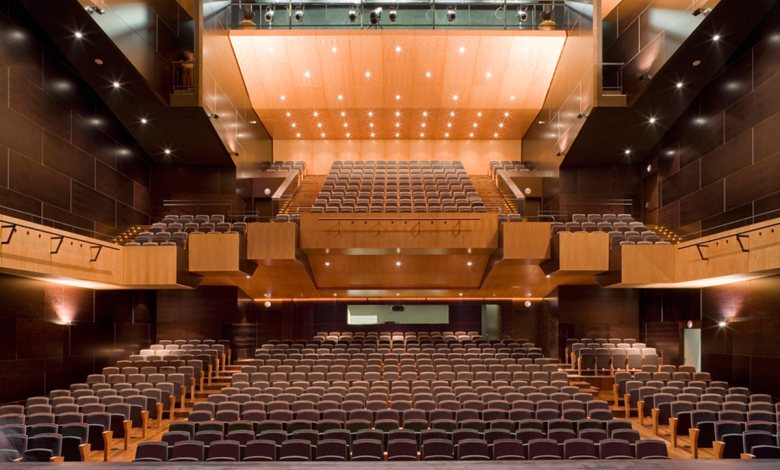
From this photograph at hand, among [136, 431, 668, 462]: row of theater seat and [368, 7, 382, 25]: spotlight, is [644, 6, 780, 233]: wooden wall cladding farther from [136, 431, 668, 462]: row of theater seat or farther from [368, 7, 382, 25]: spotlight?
[368, 7, 382, 25]: spotlight

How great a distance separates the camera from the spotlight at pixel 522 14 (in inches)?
653

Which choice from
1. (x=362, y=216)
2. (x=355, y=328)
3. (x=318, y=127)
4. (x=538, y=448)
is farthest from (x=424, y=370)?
(x=318, y=127)

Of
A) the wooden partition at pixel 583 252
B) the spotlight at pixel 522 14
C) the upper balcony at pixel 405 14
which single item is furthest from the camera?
the spotlight at pixel 522 14

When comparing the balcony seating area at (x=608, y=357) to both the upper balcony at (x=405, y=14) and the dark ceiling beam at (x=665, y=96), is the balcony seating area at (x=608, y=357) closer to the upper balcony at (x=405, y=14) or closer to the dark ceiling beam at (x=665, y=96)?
the dark ceiling beam at (x=665, y=96)

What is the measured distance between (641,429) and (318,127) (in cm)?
1315

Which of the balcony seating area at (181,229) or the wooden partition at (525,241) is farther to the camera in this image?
the balcony seating area at (181,229)

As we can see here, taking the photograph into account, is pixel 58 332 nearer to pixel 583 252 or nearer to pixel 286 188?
pixel 286 188

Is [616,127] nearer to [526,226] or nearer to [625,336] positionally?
[526,226]

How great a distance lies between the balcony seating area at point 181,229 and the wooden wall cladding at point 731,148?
8711 millimetres

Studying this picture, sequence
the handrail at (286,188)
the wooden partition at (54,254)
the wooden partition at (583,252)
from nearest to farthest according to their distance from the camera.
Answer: the wooden partition at (54,254)
the wooden partition at (583,252)
the handrail at (286,188)

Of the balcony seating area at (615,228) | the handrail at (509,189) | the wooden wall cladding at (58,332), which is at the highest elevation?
the handrail at (509,189)

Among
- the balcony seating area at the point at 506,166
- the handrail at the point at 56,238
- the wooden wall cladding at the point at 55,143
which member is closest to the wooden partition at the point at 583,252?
the balcony seating area at the point at 506,166

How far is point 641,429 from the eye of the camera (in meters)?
10.0

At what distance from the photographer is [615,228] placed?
1388 cm
